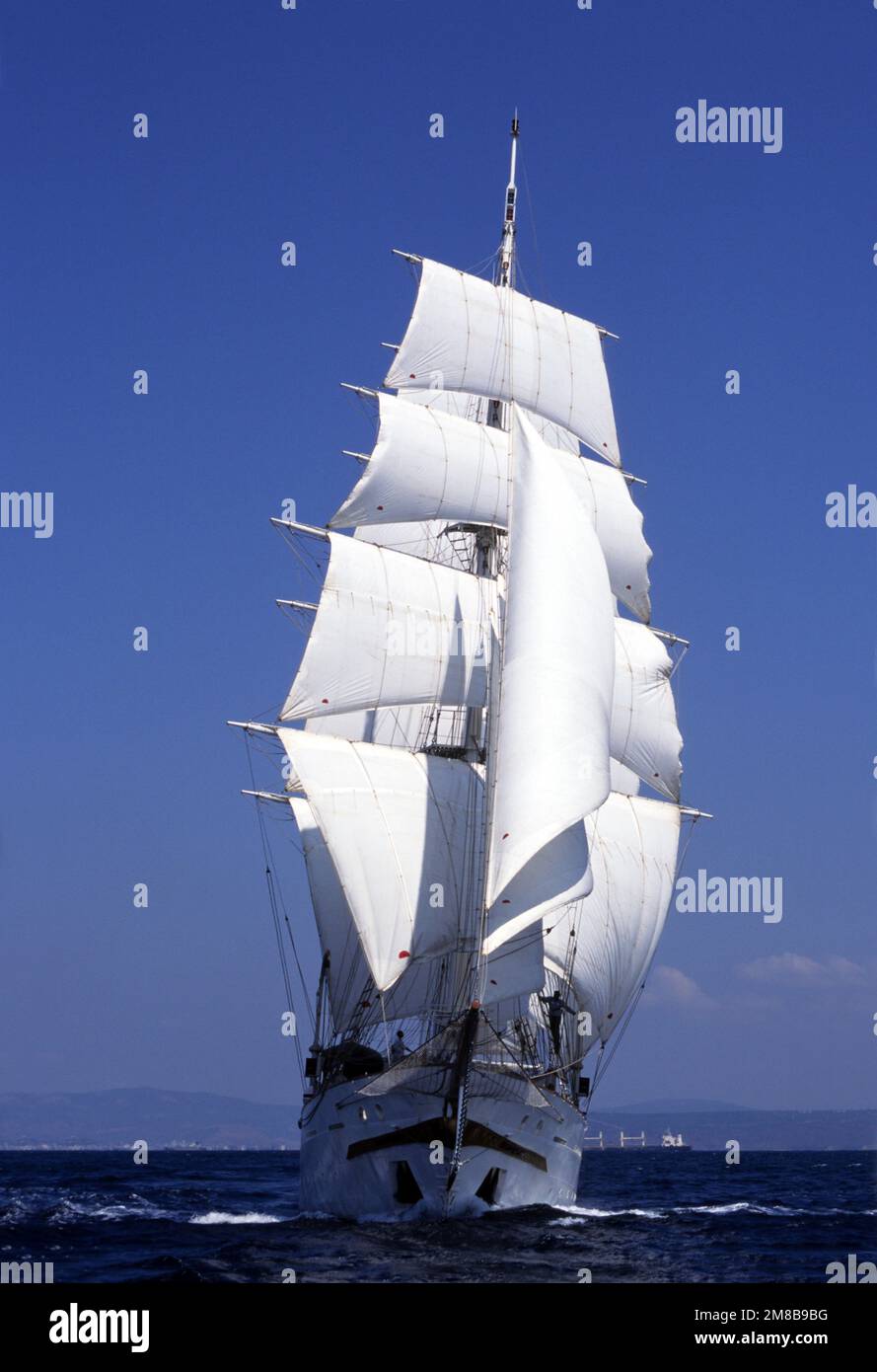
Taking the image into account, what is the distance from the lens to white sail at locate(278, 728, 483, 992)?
1810 inches

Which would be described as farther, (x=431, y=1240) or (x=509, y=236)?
(x=509, y=236)

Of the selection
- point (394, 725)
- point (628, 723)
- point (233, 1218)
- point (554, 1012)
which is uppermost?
point (394, 725)

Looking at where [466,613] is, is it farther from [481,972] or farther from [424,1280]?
[424,1280]

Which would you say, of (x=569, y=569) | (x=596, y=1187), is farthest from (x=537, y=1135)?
(x=596, y=1187)

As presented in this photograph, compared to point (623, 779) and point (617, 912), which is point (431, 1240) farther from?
point (623, 779)

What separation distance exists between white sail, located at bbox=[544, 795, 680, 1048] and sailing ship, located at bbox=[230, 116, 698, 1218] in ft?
0.31

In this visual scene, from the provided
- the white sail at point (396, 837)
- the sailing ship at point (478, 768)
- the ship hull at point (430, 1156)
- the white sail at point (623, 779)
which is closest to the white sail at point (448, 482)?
the sailing ship at point (478, 768)

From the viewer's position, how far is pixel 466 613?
5681cm

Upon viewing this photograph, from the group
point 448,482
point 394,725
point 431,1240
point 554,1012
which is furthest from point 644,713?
point 431,1240

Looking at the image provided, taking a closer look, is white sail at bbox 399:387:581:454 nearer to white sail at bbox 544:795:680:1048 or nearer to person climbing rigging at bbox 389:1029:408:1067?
white sail at bbox 544:795:680:1048

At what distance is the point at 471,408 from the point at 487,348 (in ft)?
12.8

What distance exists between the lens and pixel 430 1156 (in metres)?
40.0

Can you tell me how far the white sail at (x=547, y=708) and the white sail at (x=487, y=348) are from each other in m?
17.4

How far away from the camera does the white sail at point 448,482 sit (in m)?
57.2
